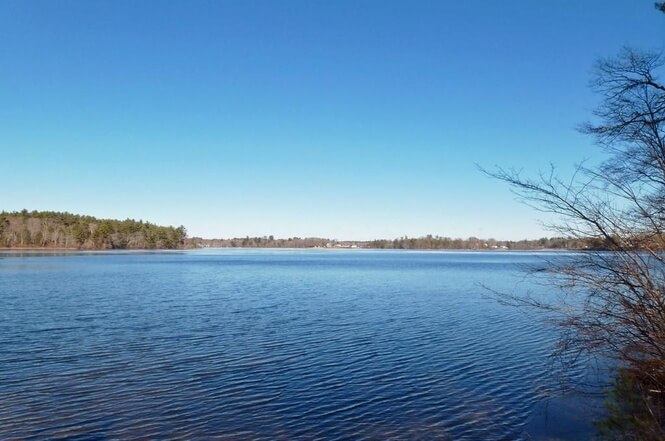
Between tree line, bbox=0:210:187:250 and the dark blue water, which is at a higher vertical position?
tree line, bbox=0:210:187:250

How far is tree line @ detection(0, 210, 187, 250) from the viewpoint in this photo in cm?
12394

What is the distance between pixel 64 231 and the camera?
129 m

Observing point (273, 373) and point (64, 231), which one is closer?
point (273, 373)

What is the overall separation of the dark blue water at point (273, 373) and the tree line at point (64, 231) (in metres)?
116

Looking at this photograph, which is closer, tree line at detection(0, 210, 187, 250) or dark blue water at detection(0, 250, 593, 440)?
dark blue water at detection(0, 250, 593, 440)

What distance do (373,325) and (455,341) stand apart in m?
4.00

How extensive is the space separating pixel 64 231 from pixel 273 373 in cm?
13532

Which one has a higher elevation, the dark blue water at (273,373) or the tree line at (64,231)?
the tree line at (64,231)

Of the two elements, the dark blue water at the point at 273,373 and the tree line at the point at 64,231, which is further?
the tree line at the point at 64,231

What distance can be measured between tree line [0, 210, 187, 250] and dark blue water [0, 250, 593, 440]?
380 ft

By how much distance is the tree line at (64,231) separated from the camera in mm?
123938

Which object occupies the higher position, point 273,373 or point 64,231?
point 64,231

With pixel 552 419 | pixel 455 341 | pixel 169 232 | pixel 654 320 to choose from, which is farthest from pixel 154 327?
pixel 169 232

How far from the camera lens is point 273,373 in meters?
12.9
